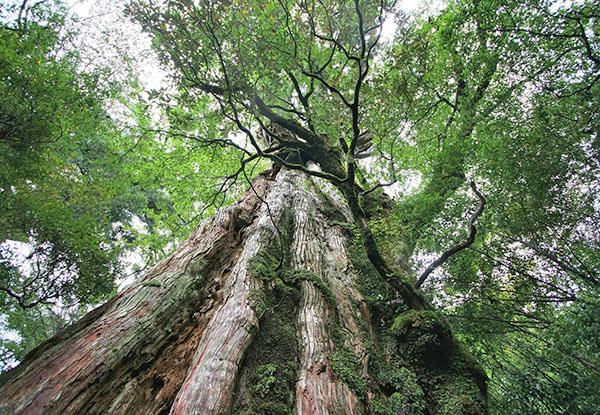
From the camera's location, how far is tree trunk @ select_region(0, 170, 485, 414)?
2113mm

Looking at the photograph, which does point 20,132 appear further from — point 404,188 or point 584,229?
point 584,229

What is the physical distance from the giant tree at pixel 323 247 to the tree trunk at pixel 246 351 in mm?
15

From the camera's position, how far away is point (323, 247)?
5133mm

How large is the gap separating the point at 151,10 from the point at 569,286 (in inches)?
257

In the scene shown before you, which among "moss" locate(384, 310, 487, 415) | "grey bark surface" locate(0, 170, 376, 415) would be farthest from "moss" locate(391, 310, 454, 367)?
"grey bark surface" locate(0, 170, 376, 415)

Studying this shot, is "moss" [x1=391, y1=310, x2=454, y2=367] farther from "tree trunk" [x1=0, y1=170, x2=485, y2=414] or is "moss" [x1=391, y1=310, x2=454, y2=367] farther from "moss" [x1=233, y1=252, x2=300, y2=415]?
"moss" [x1=233, y1=252, x2=300, y2=415]

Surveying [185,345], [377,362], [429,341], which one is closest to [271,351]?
[185,345]

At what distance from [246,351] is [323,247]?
108 inches

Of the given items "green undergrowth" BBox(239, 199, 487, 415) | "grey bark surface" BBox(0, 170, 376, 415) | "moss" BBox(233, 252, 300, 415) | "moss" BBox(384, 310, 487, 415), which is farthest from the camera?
"moss" BBox(384, 310, 487, 415)

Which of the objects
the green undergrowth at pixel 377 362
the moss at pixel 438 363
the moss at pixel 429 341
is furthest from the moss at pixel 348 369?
the moss at pixel 429 341

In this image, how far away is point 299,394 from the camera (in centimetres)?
233

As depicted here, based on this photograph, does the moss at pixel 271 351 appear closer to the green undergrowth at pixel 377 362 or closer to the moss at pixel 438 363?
the green undergrowth at pixel 377 362

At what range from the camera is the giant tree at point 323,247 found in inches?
91.6

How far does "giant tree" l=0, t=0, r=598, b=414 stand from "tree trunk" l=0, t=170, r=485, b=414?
0.05 feet
